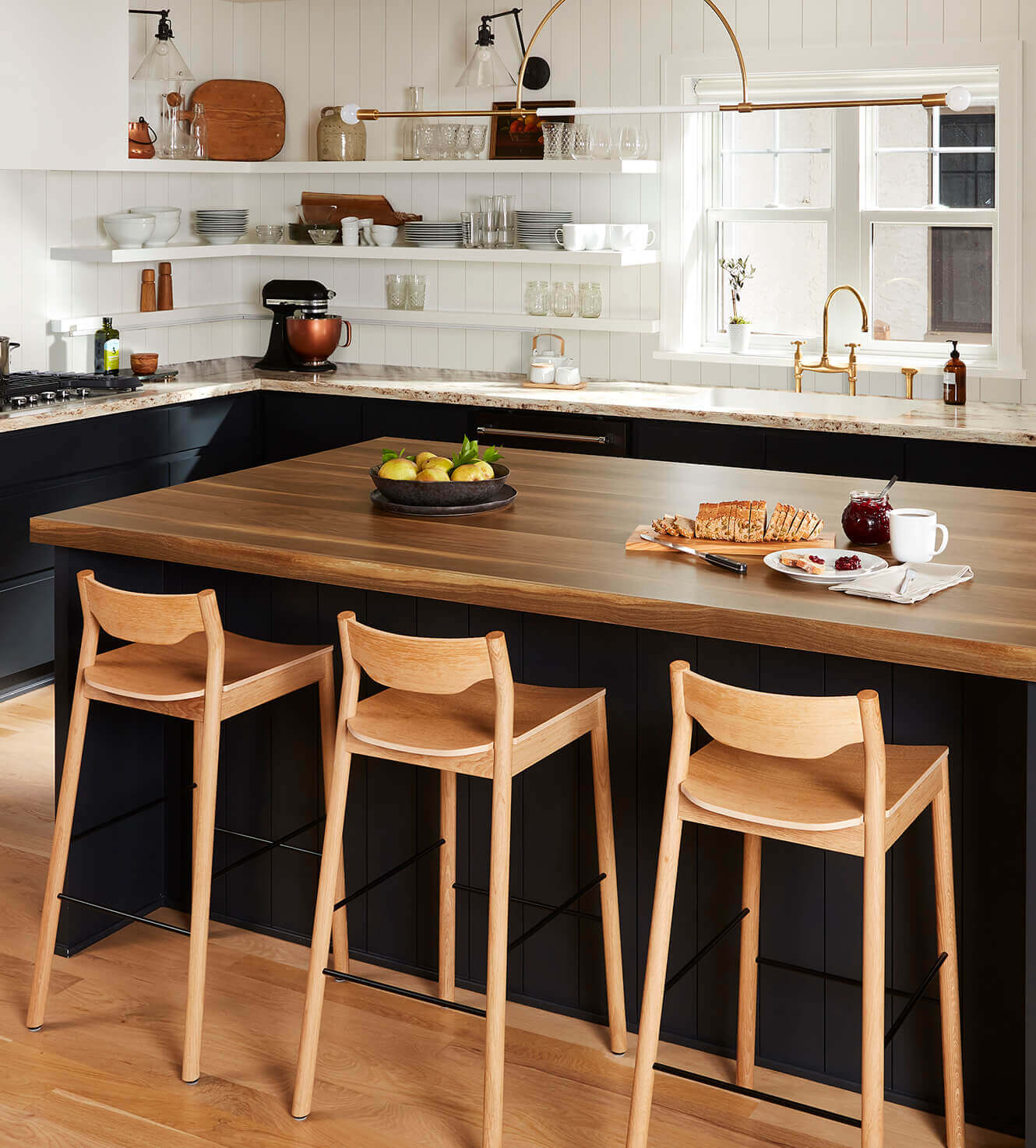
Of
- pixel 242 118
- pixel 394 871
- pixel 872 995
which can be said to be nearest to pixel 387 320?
pixel 242 118

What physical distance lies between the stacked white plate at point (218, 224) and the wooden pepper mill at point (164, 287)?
0.23m

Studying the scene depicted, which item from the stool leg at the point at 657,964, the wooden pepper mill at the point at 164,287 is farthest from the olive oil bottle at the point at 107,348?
the stool leg at the point at 657,964

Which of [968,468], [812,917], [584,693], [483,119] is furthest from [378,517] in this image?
[483,119]

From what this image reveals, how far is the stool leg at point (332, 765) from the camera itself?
284 centimetres

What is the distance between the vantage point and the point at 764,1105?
2.56 metres

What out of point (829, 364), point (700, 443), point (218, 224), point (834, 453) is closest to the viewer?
point (834, 453)

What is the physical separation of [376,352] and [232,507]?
3.29 metres

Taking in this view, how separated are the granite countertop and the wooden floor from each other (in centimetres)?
219

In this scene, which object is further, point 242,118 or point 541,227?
point 242,118

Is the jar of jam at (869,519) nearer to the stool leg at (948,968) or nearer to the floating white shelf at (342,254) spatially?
the stool leg at (948,968)

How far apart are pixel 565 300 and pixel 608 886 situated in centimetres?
342

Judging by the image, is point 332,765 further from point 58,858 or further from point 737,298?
point 737,298

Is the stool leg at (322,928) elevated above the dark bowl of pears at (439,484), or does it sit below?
below

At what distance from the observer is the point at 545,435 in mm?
5086
